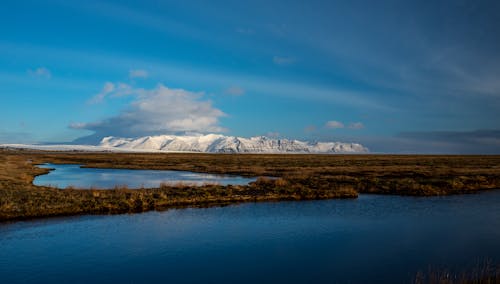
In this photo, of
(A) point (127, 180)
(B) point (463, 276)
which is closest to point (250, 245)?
(B) point (463, 276)

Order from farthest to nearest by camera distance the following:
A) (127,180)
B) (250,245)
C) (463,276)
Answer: (127,180), (250,245), (463,276)

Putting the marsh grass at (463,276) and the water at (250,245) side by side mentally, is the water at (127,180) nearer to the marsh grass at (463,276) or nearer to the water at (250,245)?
the water at (250,245)

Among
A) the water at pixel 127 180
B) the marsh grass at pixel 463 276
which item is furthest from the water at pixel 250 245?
the water at pixel 127 180

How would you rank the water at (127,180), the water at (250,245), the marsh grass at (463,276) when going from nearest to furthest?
the marsh grass at (463,276)
the water at (250,245)
the water at (127,180)

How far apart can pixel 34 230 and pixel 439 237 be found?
70.9ft

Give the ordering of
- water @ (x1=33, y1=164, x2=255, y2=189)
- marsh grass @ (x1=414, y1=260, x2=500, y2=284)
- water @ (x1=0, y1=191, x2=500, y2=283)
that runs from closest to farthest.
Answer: marsh grass @ (x1=414, y1=260, x2=500, y2=284), water @ (x1=0, y1=191, x2=500, y2=283), water @ (x1=33, y1=164, x2=255, y2=189)

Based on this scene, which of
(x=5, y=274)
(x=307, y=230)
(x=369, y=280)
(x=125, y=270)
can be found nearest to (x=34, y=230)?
(x=5, y=274)

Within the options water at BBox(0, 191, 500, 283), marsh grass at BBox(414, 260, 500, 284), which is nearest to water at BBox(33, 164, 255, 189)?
water at BBox(0, 191, 500, 283)

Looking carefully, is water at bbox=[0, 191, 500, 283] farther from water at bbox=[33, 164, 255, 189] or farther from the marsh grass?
water at bbox=[33, 164, 255, 189]

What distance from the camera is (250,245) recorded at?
1750cm

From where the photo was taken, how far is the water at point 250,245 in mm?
13805

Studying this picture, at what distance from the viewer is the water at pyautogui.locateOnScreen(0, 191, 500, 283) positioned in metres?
13.8

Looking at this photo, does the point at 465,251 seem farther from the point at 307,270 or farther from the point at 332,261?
the point at 307,270

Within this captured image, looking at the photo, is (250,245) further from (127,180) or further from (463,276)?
(127,180)
